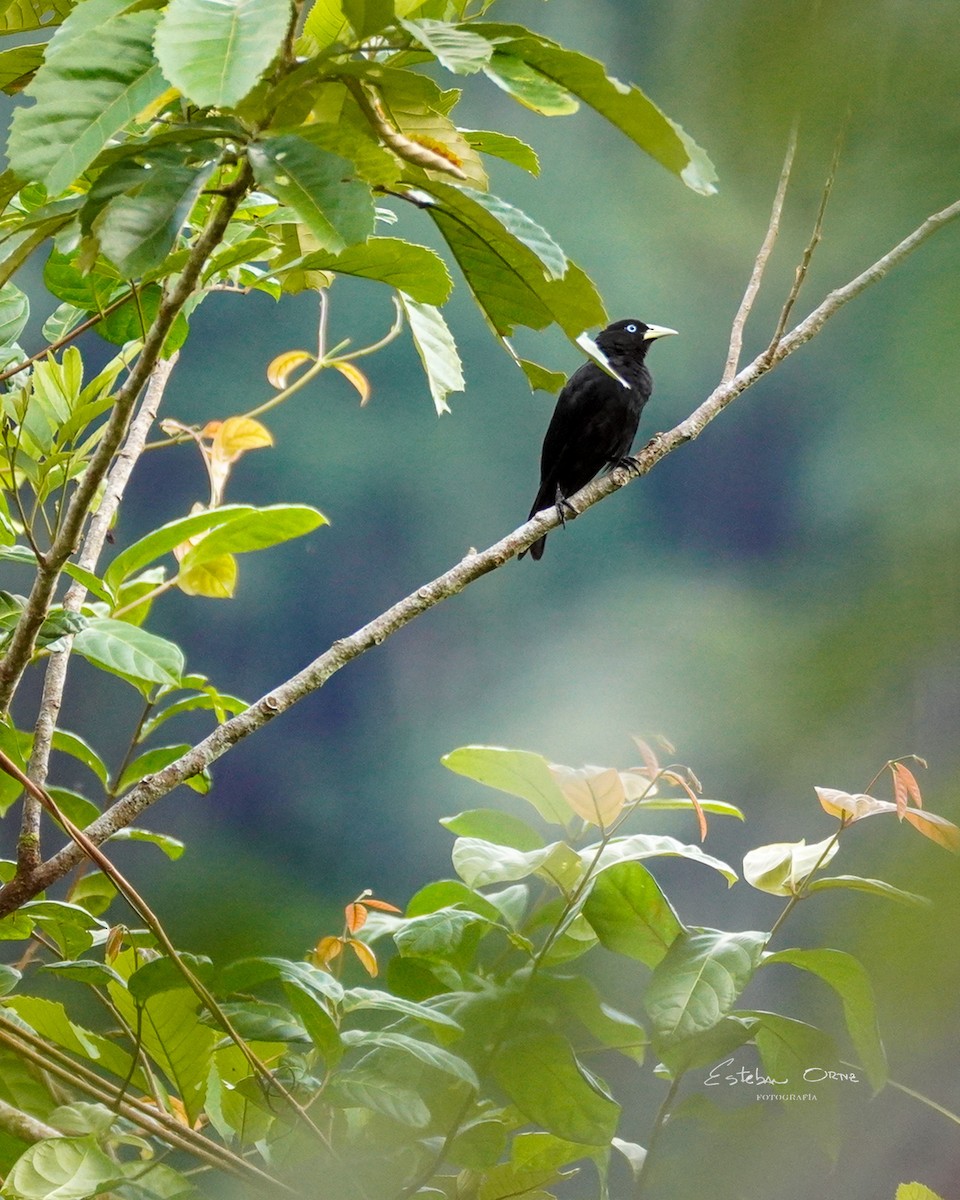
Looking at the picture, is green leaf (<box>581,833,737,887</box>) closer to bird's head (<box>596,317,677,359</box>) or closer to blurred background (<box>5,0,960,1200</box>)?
blurred background (<box>5,0,960,1200</box>)

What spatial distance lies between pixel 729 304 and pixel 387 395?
57cm

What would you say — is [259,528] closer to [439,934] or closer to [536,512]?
[439,934]

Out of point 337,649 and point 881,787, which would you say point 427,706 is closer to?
point 881,787

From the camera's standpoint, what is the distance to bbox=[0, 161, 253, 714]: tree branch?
42 cm

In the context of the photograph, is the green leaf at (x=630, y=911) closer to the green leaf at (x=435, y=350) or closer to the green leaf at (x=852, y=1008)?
the green leaf at (x=852, y=1008)

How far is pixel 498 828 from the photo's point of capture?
71 cm

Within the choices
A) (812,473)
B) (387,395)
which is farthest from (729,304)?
(387,395)

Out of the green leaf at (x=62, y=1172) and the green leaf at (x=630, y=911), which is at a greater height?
the green leaf at (x=630, y=911)

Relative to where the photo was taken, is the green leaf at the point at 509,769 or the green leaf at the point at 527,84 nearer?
the green leaf at the point at 527,84

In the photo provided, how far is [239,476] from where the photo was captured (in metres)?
1.70

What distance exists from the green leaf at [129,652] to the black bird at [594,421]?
983 millimetres

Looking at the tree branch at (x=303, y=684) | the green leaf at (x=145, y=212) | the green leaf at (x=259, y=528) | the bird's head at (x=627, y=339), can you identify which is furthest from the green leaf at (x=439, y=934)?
the bird's head at (x=627, y=339)

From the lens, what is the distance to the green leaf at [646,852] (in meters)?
0.59

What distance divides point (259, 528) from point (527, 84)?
0.37 m
